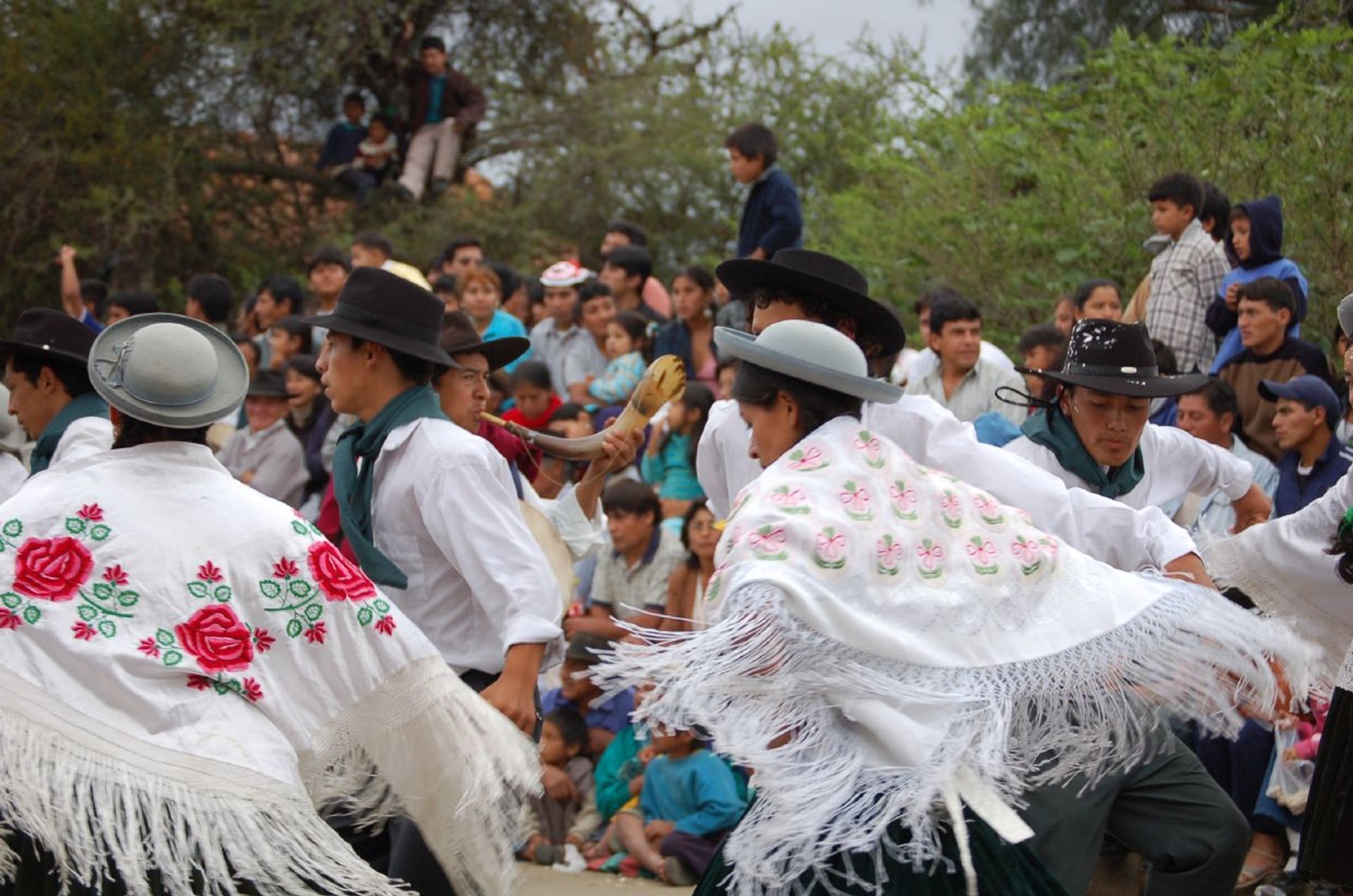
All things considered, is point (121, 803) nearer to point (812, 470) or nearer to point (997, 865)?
point (812, 470)

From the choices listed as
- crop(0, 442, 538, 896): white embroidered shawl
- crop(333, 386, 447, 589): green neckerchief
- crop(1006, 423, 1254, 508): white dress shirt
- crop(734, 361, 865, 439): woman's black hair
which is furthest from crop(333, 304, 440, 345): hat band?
crop(1006, 423, 1254, 508): white dress shirt

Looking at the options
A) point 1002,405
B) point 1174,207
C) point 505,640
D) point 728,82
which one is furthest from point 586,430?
point 728,82

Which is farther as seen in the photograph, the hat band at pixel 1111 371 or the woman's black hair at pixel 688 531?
the woman's black hair at pixel 688 531

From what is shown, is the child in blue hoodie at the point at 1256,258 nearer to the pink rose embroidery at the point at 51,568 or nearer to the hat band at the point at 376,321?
the hat band at the point at 376,321

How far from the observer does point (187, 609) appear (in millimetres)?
3584

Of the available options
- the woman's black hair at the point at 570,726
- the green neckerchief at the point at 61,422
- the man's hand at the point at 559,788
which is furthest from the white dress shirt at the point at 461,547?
the woman's black hair at the point at 570,726

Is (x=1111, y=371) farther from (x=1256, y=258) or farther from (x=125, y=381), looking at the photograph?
(x=1256, y=258)

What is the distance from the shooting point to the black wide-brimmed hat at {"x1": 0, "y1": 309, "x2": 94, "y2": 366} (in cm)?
592

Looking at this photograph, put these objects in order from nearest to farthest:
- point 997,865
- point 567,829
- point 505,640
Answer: point 997,865, point 505,640, point 567,829

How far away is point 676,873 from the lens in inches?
279

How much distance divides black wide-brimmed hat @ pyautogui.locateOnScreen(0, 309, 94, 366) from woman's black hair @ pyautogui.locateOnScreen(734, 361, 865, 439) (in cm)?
289

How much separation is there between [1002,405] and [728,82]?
898 centimetres

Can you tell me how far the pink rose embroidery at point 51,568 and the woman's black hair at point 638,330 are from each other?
6.73 meters

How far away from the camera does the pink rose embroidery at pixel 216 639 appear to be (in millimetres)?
3574
